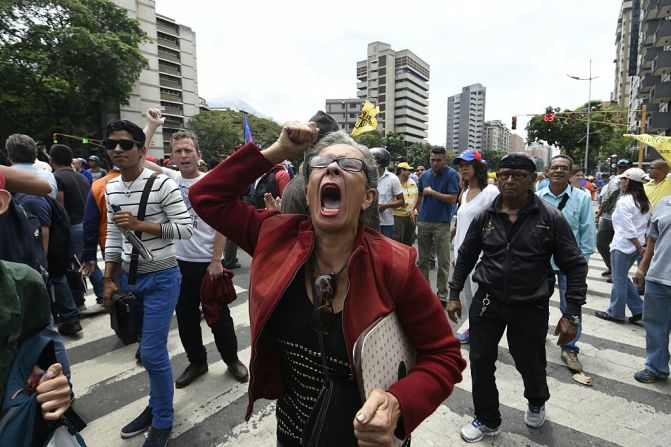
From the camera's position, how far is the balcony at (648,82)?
42.6m

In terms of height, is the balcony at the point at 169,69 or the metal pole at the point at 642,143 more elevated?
the balcony at the point at 169,69

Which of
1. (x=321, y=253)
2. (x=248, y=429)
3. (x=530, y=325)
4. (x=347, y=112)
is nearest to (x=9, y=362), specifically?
(x=321, y=253)

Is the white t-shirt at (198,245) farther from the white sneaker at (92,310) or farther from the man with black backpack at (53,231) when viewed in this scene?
the white sneaker at (92,310)

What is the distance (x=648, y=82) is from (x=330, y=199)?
57427mm

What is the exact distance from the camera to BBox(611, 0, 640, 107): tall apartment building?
185 ft

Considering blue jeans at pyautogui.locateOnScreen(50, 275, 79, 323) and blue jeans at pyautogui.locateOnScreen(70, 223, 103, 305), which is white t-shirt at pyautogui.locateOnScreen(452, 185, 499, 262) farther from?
blue jeans at pyautogui.locateOnScreen(70, 223, 103, 305)

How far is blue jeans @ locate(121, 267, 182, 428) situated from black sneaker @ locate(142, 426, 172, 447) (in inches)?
1.4

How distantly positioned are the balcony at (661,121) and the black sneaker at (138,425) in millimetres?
47098

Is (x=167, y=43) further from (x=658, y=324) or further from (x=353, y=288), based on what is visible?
(x=353, y=288)

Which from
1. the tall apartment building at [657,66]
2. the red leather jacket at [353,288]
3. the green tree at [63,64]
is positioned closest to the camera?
the red leather jacket at [353,288]

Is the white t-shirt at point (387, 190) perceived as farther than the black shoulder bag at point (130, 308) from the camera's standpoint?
Yes

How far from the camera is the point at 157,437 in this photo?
2725 millimetres

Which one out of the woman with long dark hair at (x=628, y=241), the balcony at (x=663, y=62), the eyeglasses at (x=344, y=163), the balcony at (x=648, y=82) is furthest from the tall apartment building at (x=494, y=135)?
the eyeglasses at (x=344, y=163)

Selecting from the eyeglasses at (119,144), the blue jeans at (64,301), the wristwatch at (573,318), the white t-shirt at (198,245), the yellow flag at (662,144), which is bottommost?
the blue jeans at (64,301)
